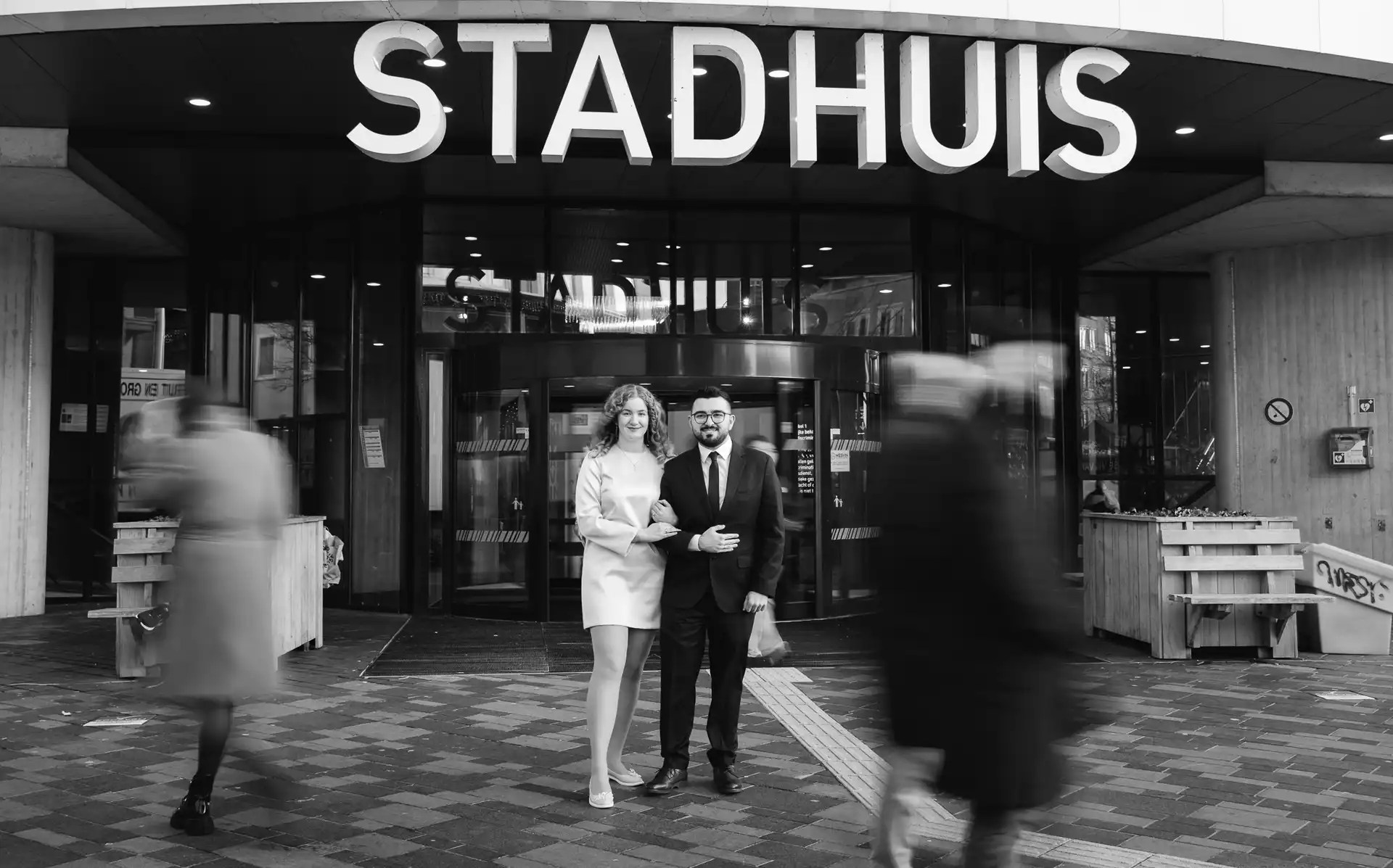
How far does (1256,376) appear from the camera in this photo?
43.2 ft

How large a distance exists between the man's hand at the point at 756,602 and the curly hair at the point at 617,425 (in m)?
0.72

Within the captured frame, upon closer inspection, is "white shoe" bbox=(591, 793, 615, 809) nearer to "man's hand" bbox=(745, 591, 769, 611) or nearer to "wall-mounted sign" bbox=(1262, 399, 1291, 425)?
"man's hand" bbox=(745, 591, 769, 611)

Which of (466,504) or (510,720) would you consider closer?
(510,720)

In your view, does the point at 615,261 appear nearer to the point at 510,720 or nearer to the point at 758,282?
the point at 758,282

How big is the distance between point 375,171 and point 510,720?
6617mm

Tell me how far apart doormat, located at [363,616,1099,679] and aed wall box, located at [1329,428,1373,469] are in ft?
18.8

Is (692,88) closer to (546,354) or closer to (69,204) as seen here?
(546,354)

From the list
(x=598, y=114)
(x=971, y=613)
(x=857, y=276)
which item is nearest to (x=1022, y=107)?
(x=598, y=114)

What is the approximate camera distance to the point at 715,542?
189 inches

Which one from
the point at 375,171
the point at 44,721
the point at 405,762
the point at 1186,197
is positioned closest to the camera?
the point at 405,762

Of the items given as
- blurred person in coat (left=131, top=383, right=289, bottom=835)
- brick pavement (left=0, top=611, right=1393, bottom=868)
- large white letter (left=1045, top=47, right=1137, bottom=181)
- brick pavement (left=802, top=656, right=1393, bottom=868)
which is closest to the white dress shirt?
brick pavement (left=802, top=656, right=1393, bottom=868)

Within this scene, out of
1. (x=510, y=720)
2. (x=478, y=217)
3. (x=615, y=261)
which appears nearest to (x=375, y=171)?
(x=478, y=217)

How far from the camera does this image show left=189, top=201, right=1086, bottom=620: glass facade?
1141cm

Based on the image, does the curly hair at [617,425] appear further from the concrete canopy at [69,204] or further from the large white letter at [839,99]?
the concrete canopy at [69,204]
